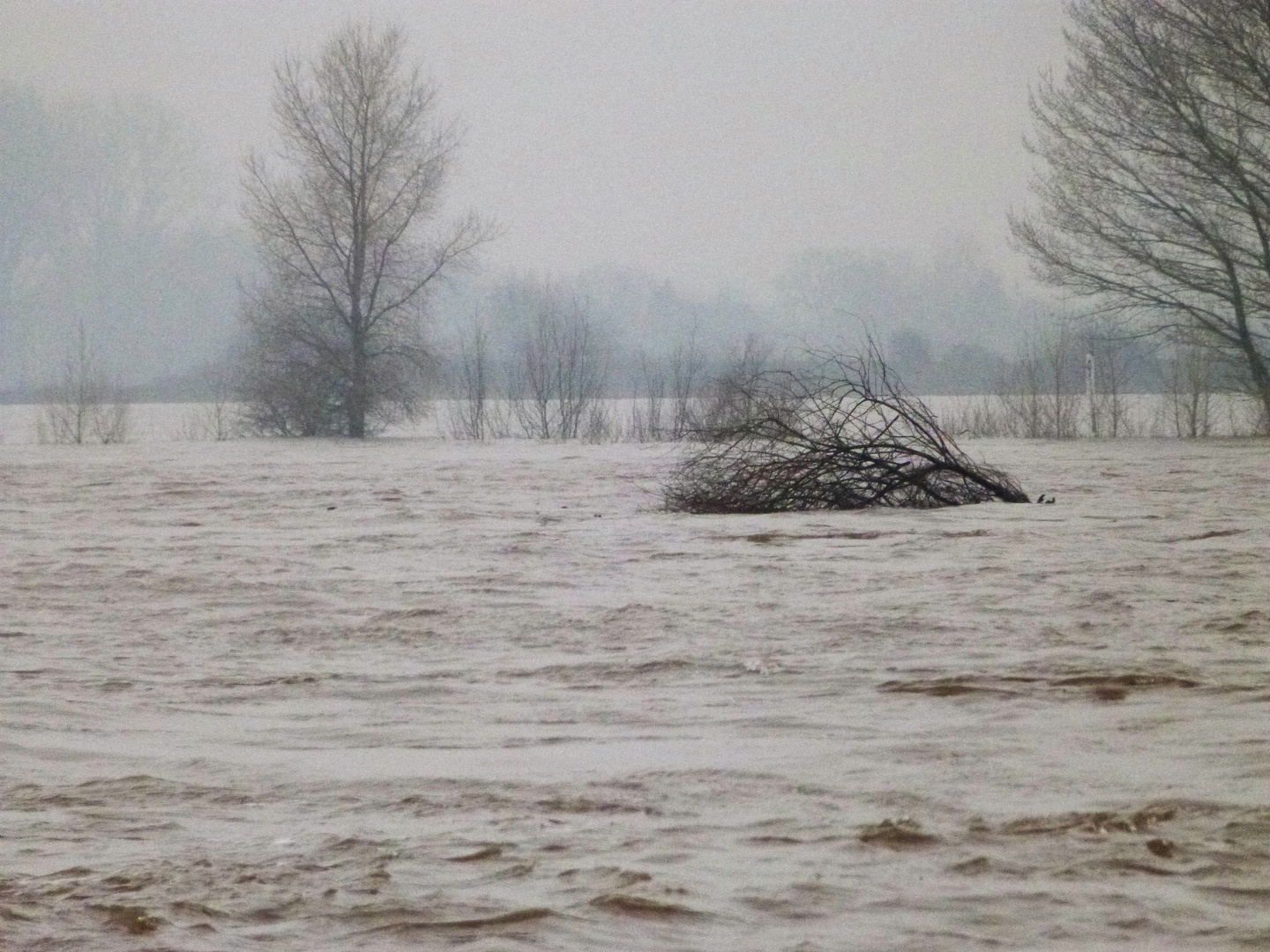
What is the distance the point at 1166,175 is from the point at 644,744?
15.0m

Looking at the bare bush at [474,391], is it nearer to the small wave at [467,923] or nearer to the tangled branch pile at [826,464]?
the tangled branch pile at [826,464]

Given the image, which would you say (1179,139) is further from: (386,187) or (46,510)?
(46,510)

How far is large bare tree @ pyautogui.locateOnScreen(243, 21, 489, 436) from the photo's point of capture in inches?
813

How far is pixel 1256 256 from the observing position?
611 inches

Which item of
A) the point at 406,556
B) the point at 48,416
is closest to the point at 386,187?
the point at 48,416

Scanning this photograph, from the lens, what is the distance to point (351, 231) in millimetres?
20672

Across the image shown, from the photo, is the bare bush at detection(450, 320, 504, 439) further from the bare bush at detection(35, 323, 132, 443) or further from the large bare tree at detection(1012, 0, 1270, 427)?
the large bare tree at detection(1012, 0, 1270, 427)

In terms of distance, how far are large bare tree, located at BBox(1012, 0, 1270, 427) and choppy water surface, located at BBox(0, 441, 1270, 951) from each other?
11.2 m

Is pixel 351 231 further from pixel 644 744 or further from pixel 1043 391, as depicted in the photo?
pixel 644 744

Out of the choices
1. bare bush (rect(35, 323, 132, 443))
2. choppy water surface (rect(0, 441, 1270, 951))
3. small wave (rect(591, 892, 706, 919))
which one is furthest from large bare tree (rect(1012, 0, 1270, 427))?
small wave (rect(591, 892, 706, 919))

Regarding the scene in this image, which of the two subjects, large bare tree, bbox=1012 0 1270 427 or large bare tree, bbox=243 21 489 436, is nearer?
large bare tree, bbox=1012 0 1270 427

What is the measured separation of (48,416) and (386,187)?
631cm

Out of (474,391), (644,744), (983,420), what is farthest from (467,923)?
(474,391)

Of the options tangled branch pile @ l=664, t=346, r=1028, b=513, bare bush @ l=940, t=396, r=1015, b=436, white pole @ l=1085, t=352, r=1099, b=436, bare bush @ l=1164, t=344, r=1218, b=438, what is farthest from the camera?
white pole @ l=1085, t=352, r=1099, b=436
